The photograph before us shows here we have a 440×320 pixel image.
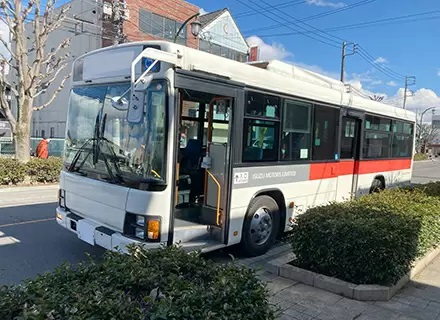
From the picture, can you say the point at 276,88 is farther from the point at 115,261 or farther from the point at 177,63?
the point at 115,261

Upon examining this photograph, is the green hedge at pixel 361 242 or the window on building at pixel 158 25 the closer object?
the green hedge at pixel 361 242

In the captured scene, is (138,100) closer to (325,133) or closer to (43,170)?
(325,133)

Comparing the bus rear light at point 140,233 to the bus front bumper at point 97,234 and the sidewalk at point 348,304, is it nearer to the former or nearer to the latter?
the bus front bumper at point 97,234

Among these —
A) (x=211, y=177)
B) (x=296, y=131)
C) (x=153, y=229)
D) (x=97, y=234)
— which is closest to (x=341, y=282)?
(x=211, y=177)

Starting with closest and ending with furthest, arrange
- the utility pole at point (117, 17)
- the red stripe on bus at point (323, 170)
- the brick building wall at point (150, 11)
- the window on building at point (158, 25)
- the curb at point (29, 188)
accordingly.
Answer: the red stripe on bus at point (323, 170) → the curb at point (29, 188) → the utility pole at point (117, 17) → the brick building wall at point (150, 11) → the window on building at point (158, 25)

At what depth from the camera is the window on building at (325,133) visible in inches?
267

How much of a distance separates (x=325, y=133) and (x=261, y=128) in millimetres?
2083

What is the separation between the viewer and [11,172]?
1191cm

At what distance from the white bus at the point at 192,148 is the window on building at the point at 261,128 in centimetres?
2

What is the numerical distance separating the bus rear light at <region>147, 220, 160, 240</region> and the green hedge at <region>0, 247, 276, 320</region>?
126 cm

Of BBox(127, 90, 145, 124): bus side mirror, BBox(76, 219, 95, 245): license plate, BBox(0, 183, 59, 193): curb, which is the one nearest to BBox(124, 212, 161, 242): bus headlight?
BBox(76, 219, 95, 245): license plate

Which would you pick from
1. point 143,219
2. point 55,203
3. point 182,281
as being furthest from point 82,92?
point 55,203

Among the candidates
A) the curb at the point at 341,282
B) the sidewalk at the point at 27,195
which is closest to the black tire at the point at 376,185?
the curb at the point at 341,282

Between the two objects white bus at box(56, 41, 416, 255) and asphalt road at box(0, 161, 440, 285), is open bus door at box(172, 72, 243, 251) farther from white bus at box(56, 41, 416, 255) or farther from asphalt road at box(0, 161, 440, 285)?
asphalt road at box(0, 161, 440, 285)
